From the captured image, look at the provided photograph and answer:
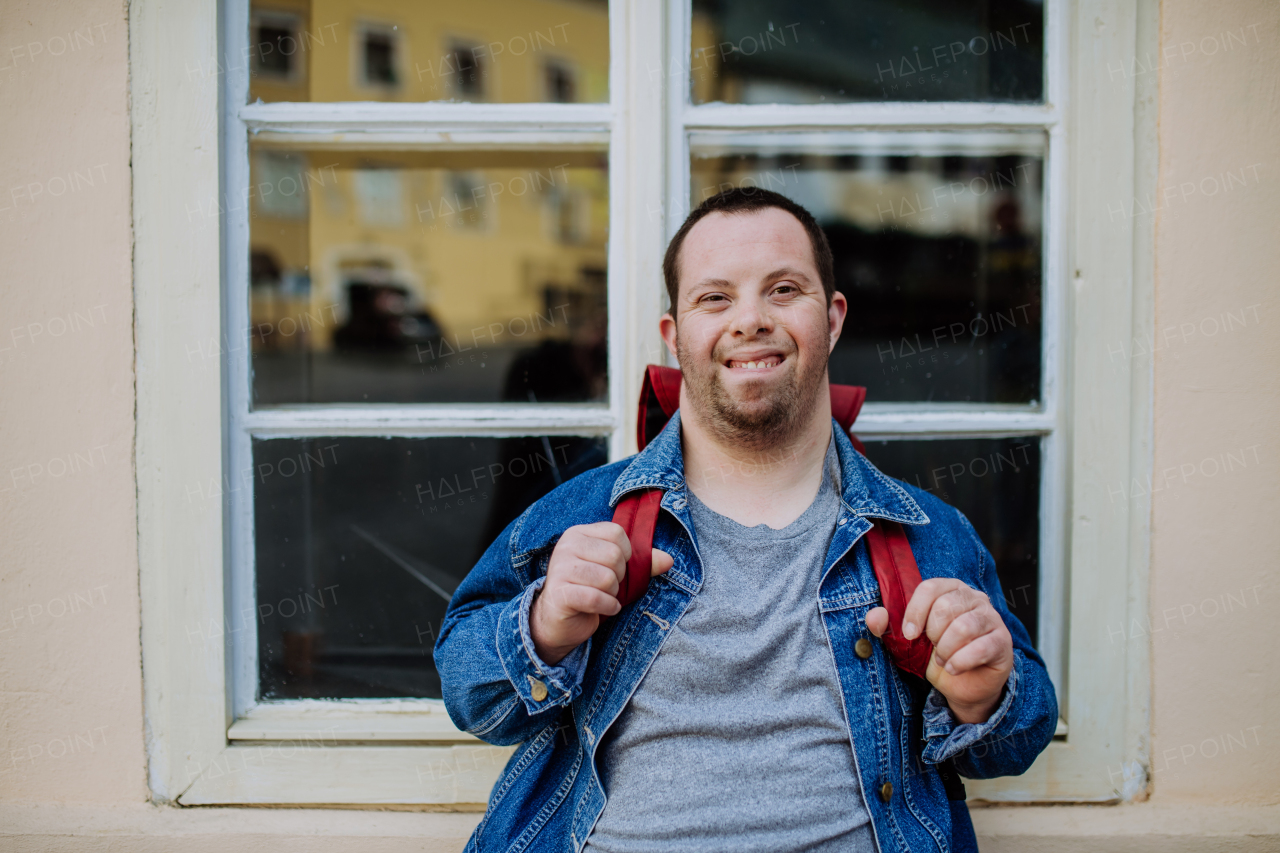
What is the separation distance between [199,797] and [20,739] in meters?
0.43

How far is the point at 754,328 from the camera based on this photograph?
1442mm

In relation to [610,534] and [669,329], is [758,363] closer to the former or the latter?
[669,329]

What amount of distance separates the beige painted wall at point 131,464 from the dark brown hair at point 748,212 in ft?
2.67

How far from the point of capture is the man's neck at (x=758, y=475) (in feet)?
4.94

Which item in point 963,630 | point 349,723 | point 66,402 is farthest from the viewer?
point 349,723

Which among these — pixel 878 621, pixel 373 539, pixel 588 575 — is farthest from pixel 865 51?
pixel 373 539

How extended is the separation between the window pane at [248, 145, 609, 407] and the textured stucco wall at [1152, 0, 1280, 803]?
1337 mm

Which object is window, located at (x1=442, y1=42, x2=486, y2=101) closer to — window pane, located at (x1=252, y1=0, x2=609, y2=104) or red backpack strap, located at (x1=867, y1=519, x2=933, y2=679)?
window pane, located at (x1=252, y1=0, x2=609, y2=104)

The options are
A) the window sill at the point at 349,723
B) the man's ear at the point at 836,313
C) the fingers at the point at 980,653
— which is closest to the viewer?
the fingers at the point at 980,653

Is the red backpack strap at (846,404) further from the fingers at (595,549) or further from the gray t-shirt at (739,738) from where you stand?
the fingers at (595,549)

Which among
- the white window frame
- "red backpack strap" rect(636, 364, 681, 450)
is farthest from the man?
the white window frame

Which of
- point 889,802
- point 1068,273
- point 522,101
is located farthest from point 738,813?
point 522,101

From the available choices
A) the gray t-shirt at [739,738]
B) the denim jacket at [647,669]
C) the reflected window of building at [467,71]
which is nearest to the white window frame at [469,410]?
the reflected window of building at [467,71]

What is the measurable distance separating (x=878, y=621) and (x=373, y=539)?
1.33 m
